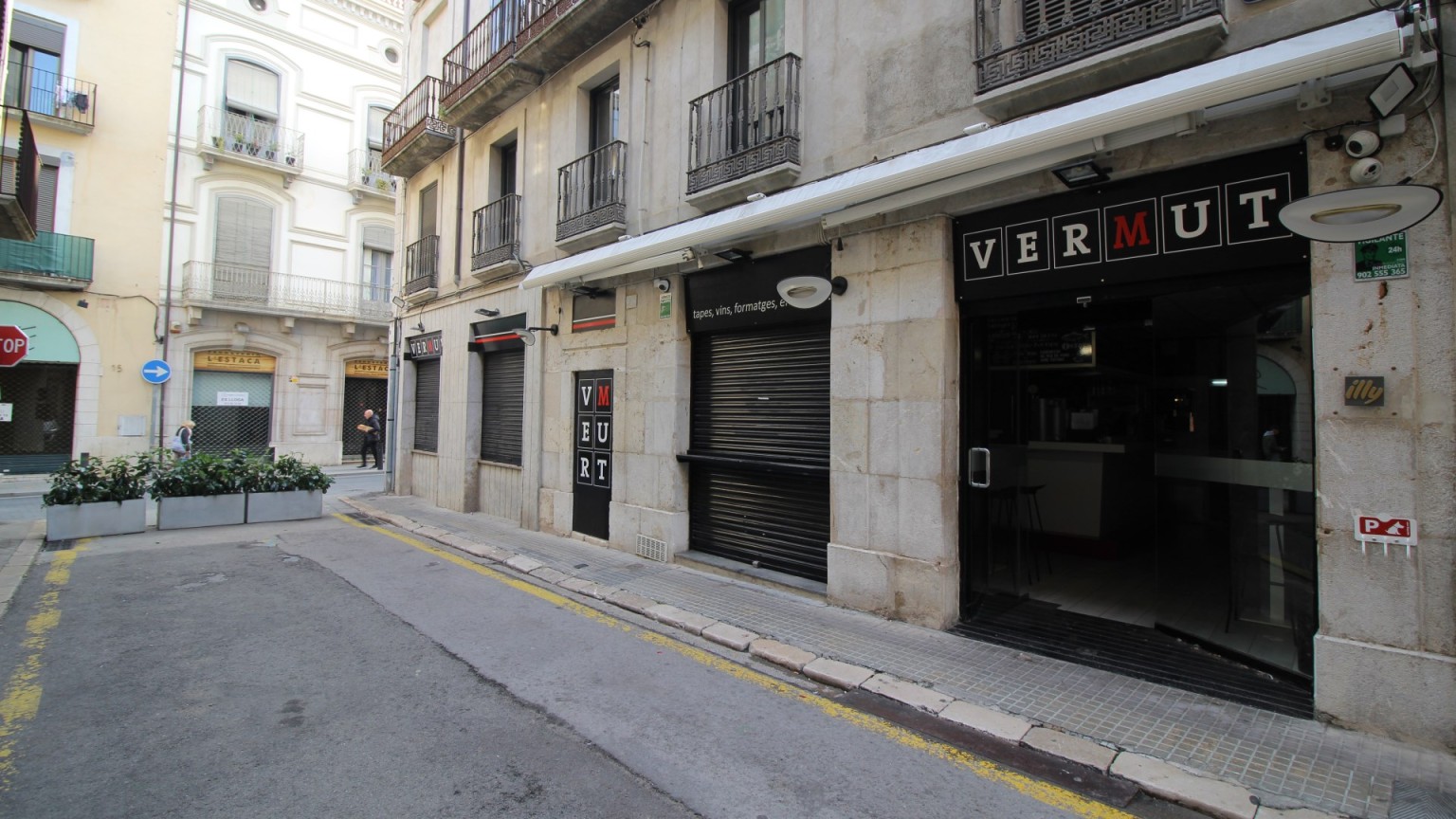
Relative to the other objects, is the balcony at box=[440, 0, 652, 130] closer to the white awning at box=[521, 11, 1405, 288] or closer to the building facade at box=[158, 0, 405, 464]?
the white awning at box=[521, 11, 1405, 288]

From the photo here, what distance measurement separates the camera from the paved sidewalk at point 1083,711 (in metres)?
3.16

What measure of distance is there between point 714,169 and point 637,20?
3.07 meters

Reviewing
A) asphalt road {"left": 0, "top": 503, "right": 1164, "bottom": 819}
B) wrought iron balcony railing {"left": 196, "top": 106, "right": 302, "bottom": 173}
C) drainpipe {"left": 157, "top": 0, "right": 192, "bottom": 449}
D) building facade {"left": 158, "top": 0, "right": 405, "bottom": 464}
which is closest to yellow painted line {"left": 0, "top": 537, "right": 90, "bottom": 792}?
asphalt road {"left": 0, "top": 503, "right": 1164, "bottom": 819}

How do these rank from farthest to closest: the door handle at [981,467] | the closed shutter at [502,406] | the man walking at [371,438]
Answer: the man walking at [371,438] < the closed shutter at [502,406] < the door handle at [981,467]

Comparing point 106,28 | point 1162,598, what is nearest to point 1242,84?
point 1162,598

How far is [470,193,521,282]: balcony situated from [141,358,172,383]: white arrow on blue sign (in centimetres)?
1151

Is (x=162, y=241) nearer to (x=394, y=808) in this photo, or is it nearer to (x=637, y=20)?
(x=637, y=20)

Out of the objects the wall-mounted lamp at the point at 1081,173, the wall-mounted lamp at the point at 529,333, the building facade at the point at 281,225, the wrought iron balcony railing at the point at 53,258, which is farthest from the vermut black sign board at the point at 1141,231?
the wrought iron balcony railing at the point at 53,258

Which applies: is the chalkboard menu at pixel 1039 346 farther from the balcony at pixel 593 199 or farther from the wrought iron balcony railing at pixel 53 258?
the wrought iron balcony railing at pixel 53 258

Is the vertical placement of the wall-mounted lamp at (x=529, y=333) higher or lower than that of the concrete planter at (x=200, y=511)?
higher

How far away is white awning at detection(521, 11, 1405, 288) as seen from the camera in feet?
10.8

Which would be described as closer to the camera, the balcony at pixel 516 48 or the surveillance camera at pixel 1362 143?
the surveillance camera at pixel 1362 143

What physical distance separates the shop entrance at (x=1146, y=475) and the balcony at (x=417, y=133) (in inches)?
469

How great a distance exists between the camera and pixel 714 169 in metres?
7.20
